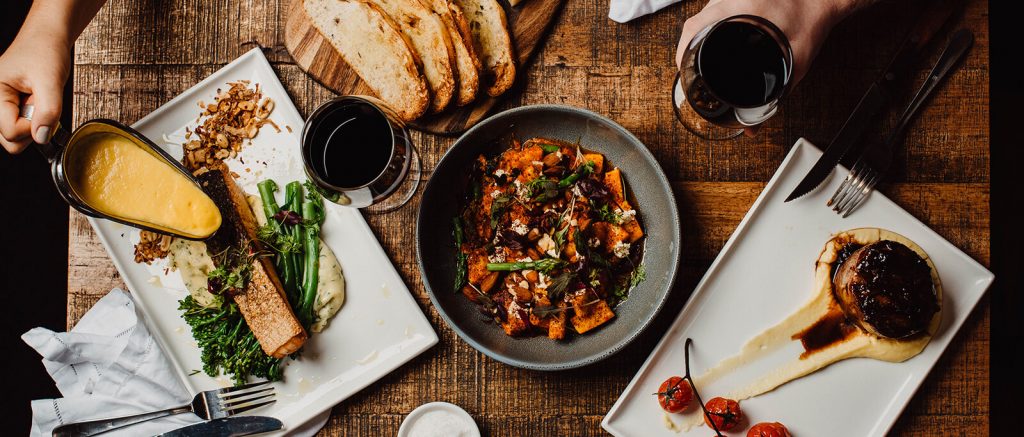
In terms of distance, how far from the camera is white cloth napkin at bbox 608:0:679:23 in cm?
195

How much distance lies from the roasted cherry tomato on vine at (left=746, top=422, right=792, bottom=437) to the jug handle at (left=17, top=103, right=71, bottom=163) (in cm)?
213

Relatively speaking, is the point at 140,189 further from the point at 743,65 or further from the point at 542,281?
the point at 743,65

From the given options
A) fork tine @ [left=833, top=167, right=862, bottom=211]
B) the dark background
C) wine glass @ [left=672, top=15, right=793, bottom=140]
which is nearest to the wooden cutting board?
wine glass @ [left=672, top=15, right=793, bottom=140]

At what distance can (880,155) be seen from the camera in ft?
6.21

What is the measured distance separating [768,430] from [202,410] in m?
1.71

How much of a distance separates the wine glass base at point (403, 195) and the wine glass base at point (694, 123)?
2.69 ft

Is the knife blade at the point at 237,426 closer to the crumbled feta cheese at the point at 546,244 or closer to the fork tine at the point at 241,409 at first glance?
the fork tine at the point at 241,409

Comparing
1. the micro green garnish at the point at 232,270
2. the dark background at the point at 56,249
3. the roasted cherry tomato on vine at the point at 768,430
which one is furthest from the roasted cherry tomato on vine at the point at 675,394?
the dark background at the point at 56,249

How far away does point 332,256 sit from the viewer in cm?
200

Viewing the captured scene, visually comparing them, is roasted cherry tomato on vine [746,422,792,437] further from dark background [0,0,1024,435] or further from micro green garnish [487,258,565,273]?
dark background [0,0,1024,435]

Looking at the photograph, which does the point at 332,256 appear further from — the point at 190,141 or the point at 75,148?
the point at 75,148

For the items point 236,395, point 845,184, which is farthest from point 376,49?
point 845,184

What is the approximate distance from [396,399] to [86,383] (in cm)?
102

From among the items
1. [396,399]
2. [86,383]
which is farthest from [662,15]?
[86,383]
